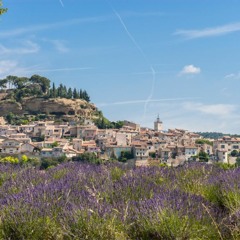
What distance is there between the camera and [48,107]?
106 meters

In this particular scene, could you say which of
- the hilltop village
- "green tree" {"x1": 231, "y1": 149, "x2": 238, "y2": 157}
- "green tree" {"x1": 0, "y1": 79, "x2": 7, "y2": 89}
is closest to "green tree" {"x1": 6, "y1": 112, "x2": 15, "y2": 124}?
the hilltop village

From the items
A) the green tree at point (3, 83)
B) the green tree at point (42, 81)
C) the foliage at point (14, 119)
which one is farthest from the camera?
the green tree at point (3, 83)

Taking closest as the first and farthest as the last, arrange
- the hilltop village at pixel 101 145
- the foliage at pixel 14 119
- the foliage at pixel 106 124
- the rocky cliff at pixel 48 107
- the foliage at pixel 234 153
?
the hilltop village at pixel 101 145 → the foliage at pixel 234 153 → the foliage at pixel 106 124 → the foliage at pixel 14 119 → the rocky cliff at pixel 48 107

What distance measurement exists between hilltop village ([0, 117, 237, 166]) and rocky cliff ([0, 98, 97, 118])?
22.5 feet

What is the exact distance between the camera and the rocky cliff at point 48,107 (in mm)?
104562

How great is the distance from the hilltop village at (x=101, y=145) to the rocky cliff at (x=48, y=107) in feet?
22.5

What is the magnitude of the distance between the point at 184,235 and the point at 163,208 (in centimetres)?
37

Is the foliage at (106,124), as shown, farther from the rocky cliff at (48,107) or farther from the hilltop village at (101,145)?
the rocky cliff at (48,107)

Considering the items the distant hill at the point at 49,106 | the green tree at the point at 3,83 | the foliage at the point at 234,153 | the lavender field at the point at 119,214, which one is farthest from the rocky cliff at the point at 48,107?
the lavender field at the point at 119,214

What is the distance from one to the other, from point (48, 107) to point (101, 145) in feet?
98.1

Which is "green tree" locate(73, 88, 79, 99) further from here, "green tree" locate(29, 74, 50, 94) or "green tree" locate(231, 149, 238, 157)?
"green tree" locate(231, 149, 238, 157)

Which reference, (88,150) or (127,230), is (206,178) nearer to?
(127,230)

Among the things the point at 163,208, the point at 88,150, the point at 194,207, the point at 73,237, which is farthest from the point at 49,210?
the point at 88,150

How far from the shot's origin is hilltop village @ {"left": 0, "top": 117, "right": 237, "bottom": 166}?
244 ft
